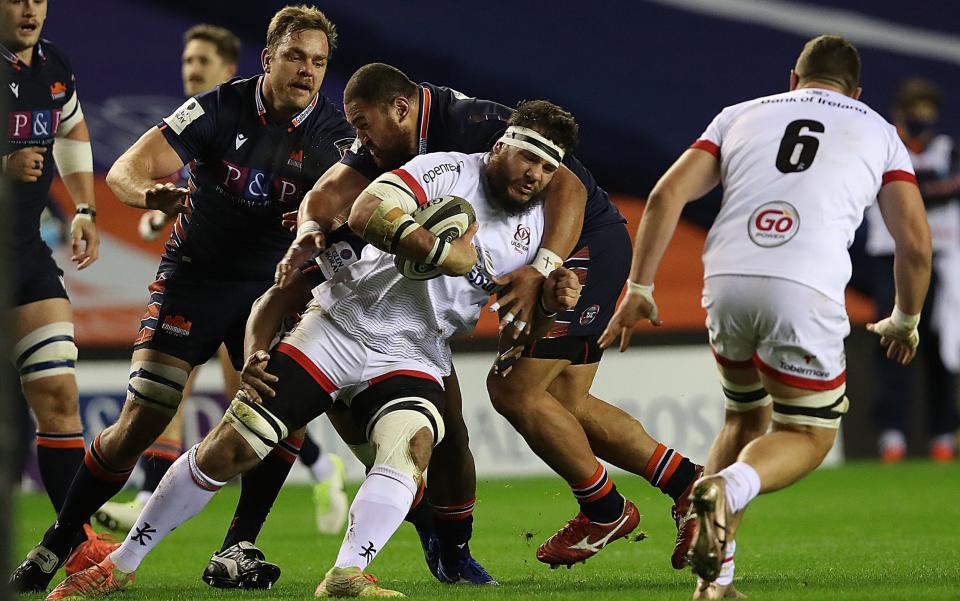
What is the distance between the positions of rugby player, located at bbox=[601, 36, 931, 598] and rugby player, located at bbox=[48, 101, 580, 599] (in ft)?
1.52

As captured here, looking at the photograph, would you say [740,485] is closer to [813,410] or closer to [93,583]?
[813,410]

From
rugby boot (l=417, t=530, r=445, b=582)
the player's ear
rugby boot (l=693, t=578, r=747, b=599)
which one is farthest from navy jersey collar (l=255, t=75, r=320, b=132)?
rugby boot (l=693, t=578, r=747, b=599)

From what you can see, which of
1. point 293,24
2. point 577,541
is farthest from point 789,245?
point 293,24

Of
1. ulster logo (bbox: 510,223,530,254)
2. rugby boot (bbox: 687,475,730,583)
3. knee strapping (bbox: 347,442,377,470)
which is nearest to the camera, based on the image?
rugby boot (bbox: 687,475,730,583)

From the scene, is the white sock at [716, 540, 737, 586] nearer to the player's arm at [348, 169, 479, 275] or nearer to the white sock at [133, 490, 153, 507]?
the player's arm at [348, 169, 479, 275]

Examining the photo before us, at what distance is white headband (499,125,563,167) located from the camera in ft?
15.4

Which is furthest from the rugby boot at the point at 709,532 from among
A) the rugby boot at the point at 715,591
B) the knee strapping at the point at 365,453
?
the knee strapping at the point at 365,453

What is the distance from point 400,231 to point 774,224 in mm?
1189

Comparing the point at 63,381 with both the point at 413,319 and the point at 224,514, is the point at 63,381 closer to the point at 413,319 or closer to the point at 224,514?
the point at 413,319

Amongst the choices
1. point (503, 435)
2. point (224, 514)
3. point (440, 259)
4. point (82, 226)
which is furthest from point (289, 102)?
point (503, 435)

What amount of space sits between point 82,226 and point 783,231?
2.96 m

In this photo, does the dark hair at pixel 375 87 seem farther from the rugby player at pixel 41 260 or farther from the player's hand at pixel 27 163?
the player's hand at pixel 27 163

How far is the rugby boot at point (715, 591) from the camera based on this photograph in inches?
166

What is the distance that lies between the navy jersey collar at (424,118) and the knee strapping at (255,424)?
1.20 metres
